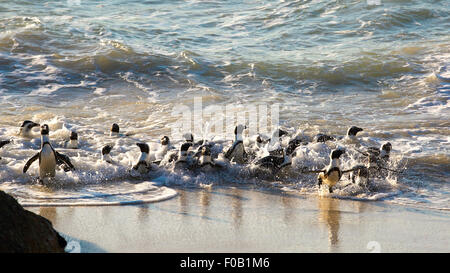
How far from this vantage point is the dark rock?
14.2 feet

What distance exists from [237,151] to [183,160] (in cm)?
91

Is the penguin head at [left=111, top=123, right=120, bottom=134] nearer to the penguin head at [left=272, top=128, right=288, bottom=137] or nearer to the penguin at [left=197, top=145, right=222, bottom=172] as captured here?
the penguin at [left=197, top=145, right=222, bottom=172]

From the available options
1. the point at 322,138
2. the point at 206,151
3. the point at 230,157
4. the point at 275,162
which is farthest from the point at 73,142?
the point at 322,138

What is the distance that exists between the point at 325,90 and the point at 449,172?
553 cm

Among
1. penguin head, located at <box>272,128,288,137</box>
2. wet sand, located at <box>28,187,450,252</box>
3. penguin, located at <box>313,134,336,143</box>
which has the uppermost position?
penguin head, located at <box>272,128,288,137</box>

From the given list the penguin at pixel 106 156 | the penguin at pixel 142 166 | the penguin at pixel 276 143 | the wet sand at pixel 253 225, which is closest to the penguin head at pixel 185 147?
the penguin at pixel 142 166

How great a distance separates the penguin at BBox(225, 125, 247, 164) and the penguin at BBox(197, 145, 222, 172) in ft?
1.26

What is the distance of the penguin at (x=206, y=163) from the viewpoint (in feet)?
29.5

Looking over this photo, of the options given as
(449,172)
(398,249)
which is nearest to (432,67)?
(449,172)

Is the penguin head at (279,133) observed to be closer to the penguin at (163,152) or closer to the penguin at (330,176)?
the penguin at (163,152)

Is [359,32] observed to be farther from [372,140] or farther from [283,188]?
[283,188]

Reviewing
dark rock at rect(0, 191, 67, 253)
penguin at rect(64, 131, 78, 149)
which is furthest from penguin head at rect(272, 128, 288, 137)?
dark rock at rect(0, 191, 67, 253)

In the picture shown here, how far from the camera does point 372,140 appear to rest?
34.8 ft

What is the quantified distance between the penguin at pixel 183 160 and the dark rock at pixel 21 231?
4.25m
